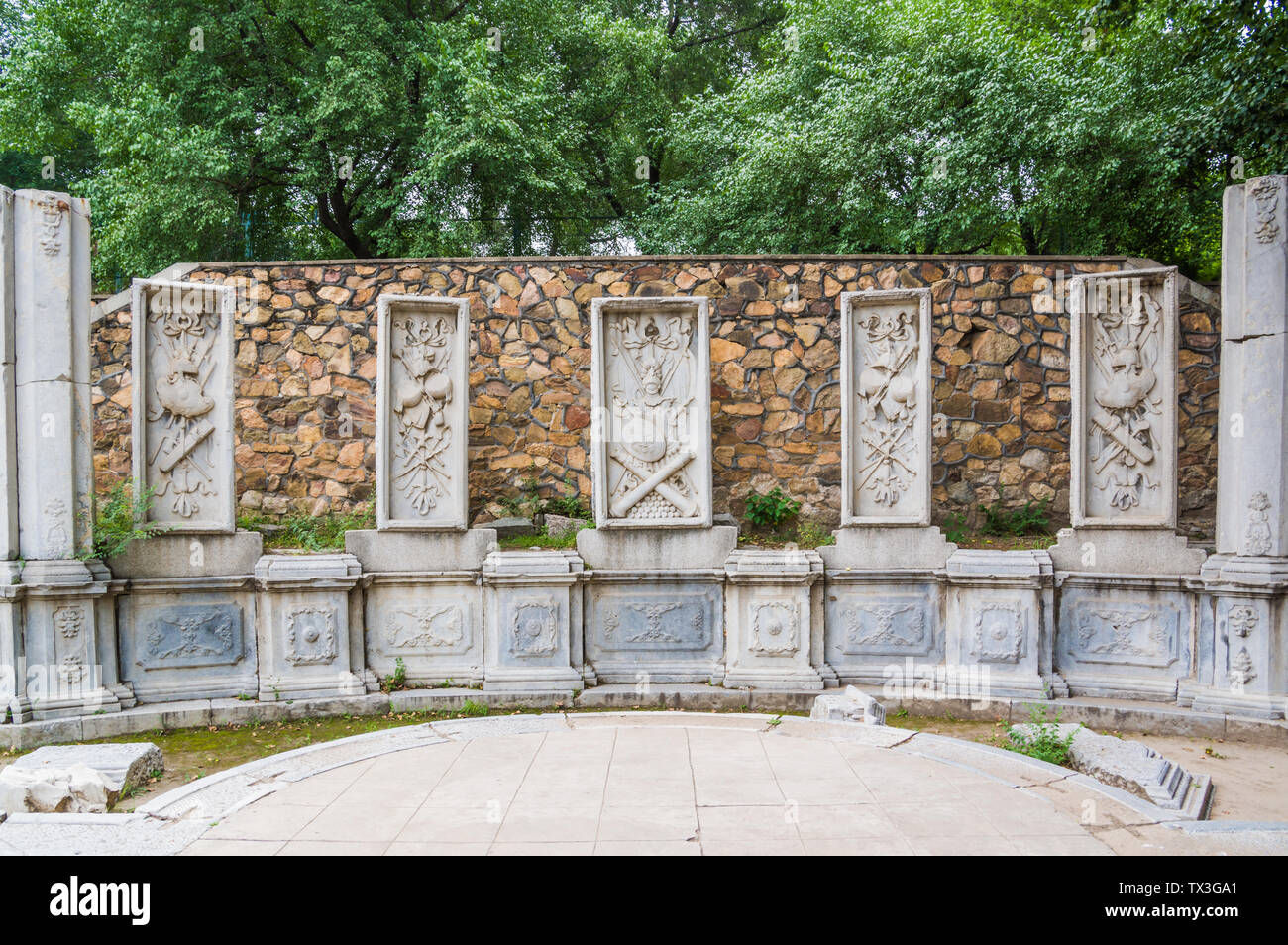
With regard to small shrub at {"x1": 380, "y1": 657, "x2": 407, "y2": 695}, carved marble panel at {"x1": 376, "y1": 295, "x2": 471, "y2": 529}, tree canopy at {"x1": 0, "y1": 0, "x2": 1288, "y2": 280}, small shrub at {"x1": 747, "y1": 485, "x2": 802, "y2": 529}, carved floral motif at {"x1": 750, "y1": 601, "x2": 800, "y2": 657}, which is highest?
tree canopy at {"x1": 0, "y1": 0, "x2": 1288, "y2": 280}

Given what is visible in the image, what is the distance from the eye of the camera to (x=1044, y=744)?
414 centimetres

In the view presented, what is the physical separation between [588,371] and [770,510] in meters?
2.17

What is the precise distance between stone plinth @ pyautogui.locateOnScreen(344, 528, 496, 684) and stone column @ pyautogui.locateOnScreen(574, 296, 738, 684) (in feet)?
2.67

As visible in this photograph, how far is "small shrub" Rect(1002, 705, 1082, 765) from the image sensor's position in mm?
4102

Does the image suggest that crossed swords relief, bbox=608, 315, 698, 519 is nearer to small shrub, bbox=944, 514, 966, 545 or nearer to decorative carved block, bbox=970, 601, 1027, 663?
decorative carved block, bbox=970, 601, 1027, 663

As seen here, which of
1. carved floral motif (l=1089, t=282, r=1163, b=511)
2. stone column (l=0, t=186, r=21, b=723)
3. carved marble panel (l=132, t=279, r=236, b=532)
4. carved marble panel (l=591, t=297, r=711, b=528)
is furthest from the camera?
carved marble panel (l=591, t=297, r=711, b=528)

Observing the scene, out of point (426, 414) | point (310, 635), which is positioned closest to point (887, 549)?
point (426, 414)

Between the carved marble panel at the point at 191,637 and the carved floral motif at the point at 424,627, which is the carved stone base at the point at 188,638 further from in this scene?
the carved floral motif at the point at 424,627

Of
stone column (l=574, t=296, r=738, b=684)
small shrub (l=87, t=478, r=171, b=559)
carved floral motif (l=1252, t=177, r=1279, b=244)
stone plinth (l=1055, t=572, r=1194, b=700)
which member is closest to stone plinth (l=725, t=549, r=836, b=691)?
stone column (l=574, t=296, r=738, b=684)

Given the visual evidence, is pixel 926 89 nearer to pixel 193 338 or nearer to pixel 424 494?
pixel 424 494

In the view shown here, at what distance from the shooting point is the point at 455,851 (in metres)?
3.00

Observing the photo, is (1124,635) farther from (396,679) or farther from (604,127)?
(604,127)

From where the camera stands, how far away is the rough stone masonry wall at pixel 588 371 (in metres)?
7.44

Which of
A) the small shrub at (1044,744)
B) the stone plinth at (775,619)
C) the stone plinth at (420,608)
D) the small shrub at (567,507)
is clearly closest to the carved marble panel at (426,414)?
the stone plinth at (420,608)
